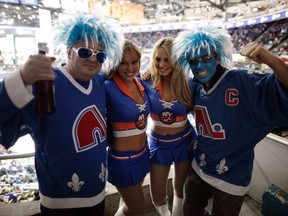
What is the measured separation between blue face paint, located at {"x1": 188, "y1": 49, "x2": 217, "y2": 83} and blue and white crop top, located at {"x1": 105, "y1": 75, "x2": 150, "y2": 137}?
1.69 feet

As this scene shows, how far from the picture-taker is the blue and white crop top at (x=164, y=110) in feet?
6.23

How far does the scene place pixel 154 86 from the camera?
1.95 meters

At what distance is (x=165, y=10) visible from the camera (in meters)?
17.2

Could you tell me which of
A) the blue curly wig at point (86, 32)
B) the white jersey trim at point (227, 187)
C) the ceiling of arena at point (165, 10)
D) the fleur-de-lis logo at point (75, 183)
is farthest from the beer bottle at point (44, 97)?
the ceiling of arena at point (165, 10)

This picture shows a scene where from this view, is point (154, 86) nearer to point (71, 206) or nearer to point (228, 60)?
point (228, 60)

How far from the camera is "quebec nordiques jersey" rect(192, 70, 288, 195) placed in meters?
1.39

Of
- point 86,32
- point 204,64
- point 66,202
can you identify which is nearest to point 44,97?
point 86,32

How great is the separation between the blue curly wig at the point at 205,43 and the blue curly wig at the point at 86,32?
1.61 ft

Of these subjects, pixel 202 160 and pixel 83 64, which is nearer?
pixel 83 64

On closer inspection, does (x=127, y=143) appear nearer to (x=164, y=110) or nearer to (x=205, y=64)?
(x=164, y=110)

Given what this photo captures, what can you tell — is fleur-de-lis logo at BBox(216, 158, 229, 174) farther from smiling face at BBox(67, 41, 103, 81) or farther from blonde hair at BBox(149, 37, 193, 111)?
smiling face at BBox(67, 41, 103, 81)

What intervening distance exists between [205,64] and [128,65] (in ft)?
1.90

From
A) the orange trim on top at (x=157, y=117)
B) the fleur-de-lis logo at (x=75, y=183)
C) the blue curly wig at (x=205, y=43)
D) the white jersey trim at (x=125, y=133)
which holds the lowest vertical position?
the fleur-de-lis logo at (x=75, y=183)

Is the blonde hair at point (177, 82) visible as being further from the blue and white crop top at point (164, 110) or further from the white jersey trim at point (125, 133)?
the white jersey trim at point (125, 133)
